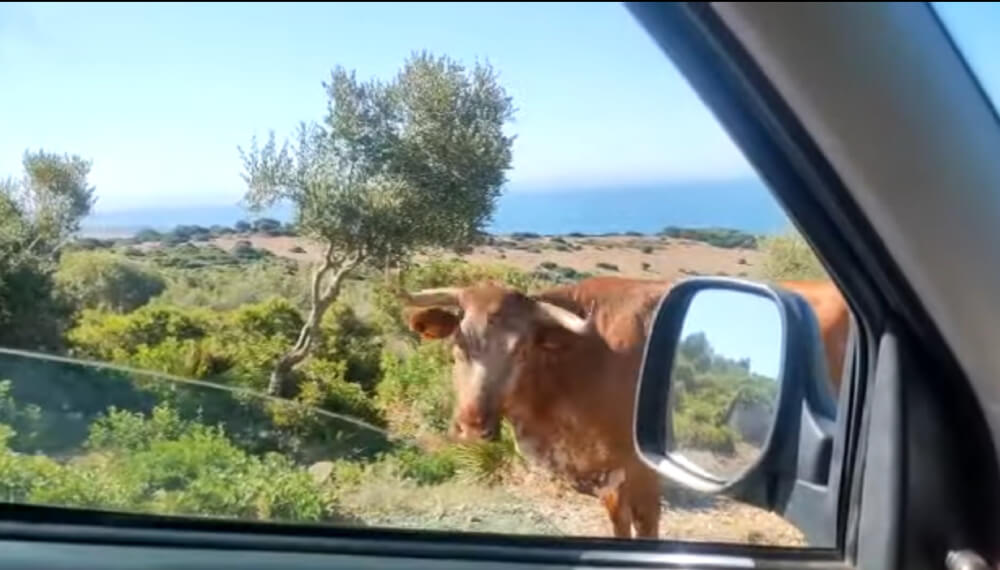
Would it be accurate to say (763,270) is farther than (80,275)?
No

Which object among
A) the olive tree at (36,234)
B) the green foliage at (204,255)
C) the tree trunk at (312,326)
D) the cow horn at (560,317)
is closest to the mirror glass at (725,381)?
the cow horn at (560,317)

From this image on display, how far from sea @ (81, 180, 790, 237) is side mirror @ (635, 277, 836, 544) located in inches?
3.2

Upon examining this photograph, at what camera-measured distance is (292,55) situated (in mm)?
1450

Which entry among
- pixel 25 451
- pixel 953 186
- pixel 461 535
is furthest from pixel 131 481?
pixel 953 186

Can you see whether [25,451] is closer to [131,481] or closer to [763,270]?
[131,481]

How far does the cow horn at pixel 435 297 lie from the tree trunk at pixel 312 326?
8cm

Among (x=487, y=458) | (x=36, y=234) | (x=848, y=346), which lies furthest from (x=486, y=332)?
(x=36, y=234)

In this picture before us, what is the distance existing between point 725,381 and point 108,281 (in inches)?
29.6

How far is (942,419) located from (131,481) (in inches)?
38.0

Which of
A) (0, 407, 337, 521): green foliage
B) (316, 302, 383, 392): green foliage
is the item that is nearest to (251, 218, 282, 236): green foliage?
(316, 302, 383, 392): green foliage

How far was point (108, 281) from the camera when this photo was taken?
1.63 meters

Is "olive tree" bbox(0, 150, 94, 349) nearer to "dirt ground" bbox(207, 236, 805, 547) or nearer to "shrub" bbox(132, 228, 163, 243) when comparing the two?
"shrub" bbox(132, 228, 163, 243)

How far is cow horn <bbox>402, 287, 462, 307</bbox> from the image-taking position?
1.57 meters

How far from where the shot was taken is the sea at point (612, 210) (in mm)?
1420
